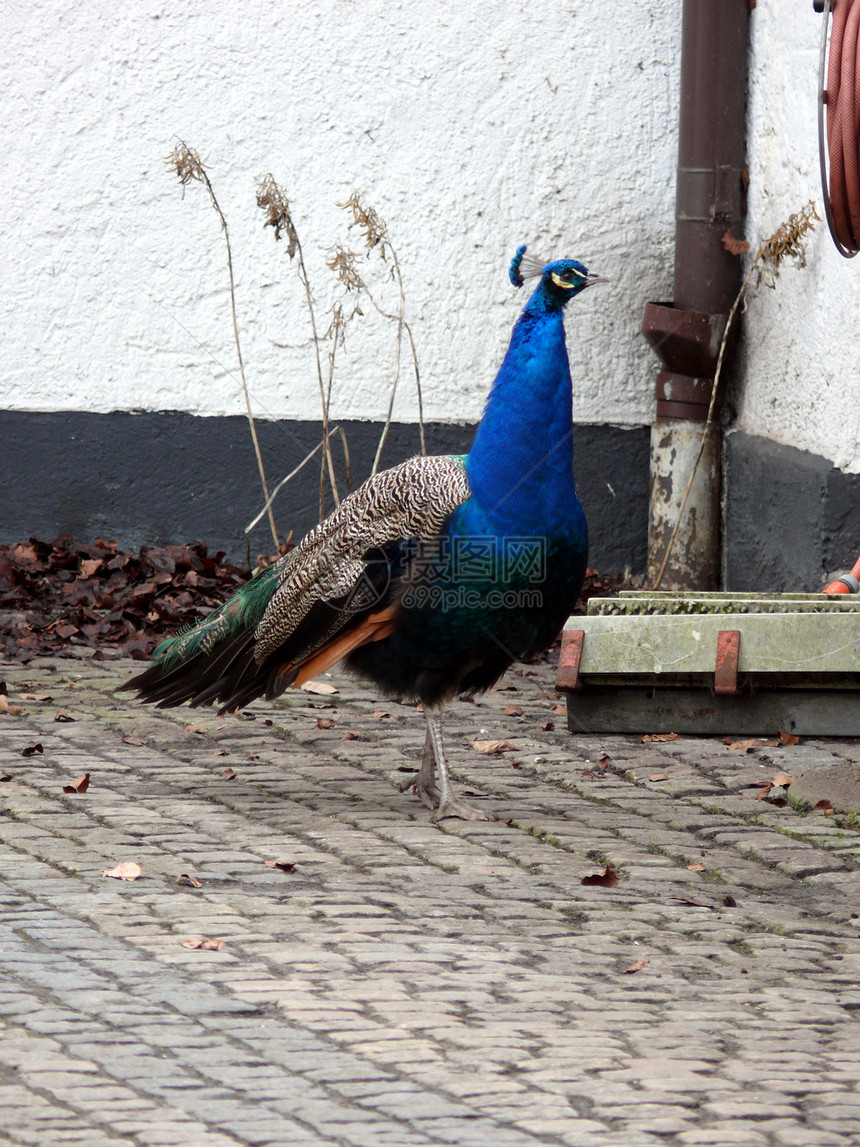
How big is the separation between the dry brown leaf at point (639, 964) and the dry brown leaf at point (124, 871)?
1.18m

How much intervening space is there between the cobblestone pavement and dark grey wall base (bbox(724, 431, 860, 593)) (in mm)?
1106

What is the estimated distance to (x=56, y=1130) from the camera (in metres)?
2.30

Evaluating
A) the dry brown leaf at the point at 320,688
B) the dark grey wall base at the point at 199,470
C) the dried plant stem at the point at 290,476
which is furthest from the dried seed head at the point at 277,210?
the dry brown leaf at the point at 320,688

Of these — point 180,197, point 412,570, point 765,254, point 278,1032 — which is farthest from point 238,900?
point 180,197

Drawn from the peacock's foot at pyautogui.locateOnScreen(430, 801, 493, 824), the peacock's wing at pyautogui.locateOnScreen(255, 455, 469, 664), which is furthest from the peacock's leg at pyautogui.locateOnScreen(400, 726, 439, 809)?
the peacock's wing at pyautogui.locateOnScreen(255, 455, 469, 664)

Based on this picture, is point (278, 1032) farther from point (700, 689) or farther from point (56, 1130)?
point (700, 689)

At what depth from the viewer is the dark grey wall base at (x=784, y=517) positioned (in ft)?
19.2

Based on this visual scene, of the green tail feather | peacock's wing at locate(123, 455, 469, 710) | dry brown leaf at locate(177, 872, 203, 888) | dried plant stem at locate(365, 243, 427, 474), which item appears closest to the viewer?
dry brown leaf at locate(177, 872, 203, 888)

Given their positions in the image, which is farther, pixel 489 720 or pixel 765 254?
pixel 765 254

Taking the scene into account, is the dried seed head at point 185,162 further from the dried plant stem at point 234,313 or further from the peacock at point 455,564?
→ the peacock at point 455,564

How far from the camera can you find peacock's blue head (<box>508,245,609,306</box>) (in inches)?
166

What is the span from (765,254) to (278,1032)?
4549 mm

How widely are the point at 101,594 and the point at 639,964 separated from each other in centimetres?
412

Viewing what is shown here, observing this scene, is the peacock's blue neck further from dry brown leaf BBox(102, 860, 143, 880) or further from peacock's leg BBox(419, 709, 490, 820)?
dry brown leaf BBox(102, 860, 143, 880)
